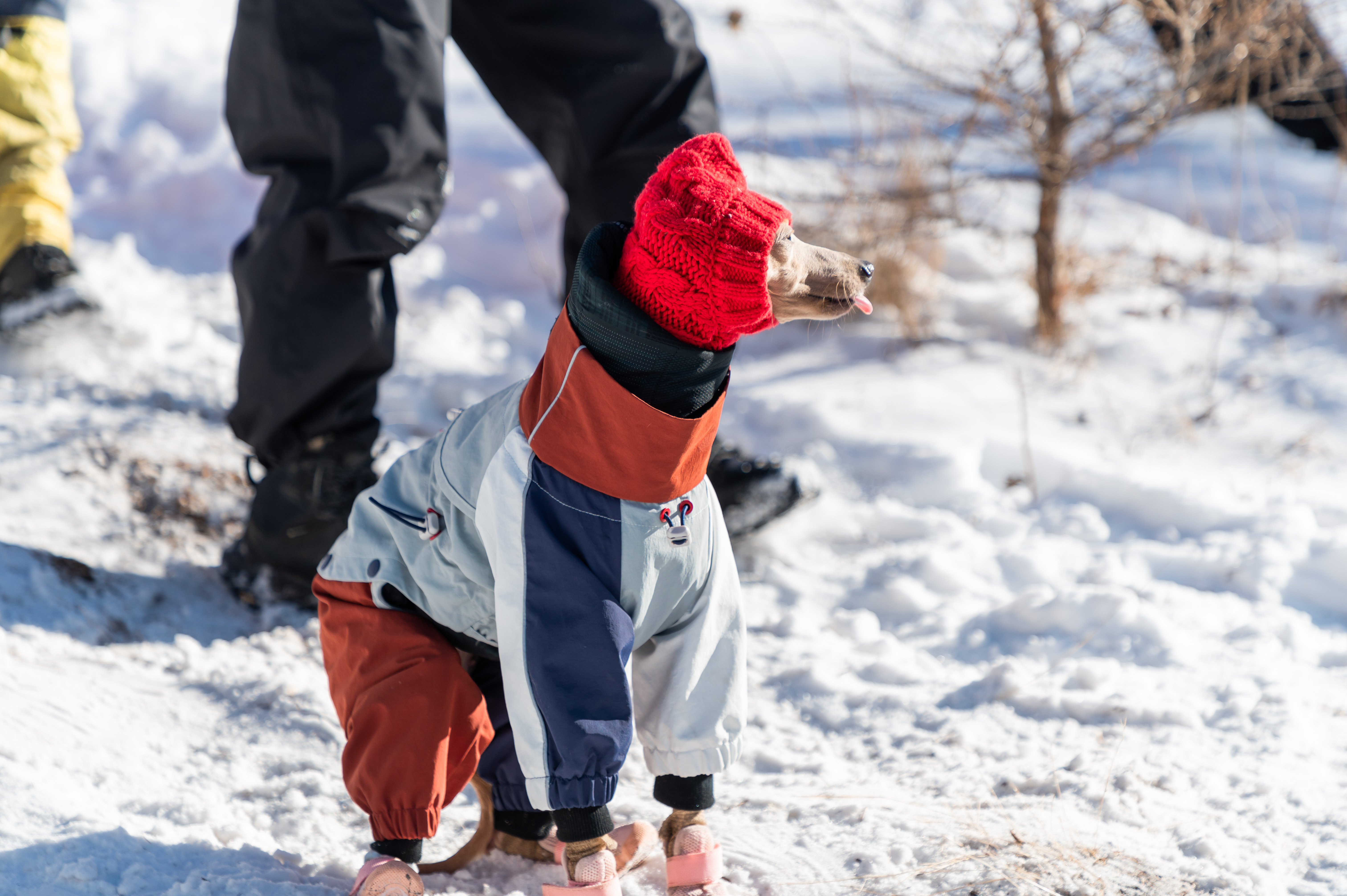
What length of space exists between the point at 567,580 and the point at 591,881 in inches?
13.6

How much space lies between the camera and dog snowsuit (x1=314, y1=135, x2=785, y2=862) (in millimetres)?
1076

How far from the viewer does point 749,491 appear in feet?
7.07

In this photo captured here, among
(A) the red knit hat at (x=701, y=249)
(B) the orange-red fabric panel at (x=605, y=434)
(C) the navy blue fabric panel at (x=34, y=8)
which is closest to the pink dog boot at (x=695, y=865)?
(B) the orange-red fabric panel at (x=605, y=434)

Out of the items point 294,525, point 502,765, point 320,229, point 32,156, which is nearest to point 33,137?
point 32,156

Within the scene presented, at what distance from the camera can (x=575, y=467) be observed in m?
1.09

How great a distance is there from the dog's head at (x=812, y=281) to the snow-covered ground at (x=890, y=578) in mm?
685

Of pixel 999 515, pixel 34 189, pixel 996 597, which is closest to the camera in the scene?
pixel 996 597

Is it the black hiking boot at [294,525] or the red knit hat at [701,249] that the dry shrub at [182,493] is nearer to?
the black hiking boot at [294,525]

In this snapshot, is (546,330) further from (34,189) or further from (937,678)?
(937,678)

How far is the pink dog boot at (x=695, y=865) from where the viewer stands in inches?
48.0

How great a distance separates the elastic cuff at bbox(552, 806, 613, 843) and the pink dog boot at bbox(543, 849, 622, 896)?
0.08ft

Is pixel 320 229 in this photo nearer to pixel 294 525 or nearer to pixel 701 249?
pixel 294 525

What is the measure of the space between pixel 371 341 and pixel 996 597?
1290mm

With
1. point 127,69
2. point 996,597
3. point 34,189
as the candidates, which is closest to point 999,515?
point 996,597
